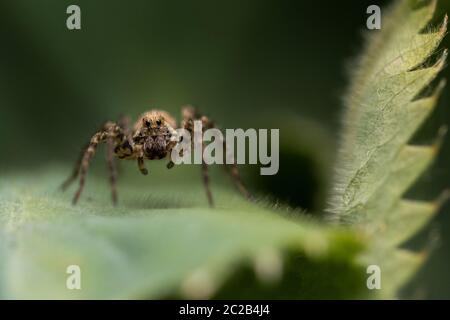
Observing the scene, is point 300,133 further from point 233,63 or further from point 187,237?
point 187,237

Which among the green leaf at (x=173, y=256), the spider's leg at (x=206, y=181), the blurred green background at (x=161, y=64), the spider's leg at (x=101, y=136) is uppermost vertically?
the blurred green background at (x=161, y=64)

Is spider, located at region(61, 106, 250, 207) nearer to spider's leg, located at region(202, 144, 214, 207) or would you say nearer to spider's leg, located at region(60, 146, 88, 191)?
spider's leg, located at region(60, 146, 88, 191)

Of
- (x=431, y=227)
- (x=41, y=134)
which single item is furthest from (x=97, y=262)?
(x=41, y=134)

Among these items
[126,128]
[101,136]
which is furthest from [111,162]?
[126,128]

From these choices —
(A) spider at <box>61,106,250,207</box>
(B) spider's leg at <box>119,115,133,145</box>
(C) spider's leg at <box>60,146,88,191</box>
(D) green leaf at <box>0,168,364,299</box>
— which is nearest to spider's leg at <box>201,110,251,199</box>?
(A) spider at <box>61,106,250,207</box>

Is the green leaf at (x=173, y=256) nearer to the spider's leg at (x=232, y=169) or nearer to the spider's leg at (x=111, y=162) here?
the spider's leg at (x=111, y=162)

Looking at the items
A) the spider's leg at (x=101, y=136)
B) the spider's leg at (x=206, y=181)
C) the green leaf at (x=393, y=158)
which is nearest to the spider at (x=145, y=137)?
the spider's leg at (x=101, y=136)
